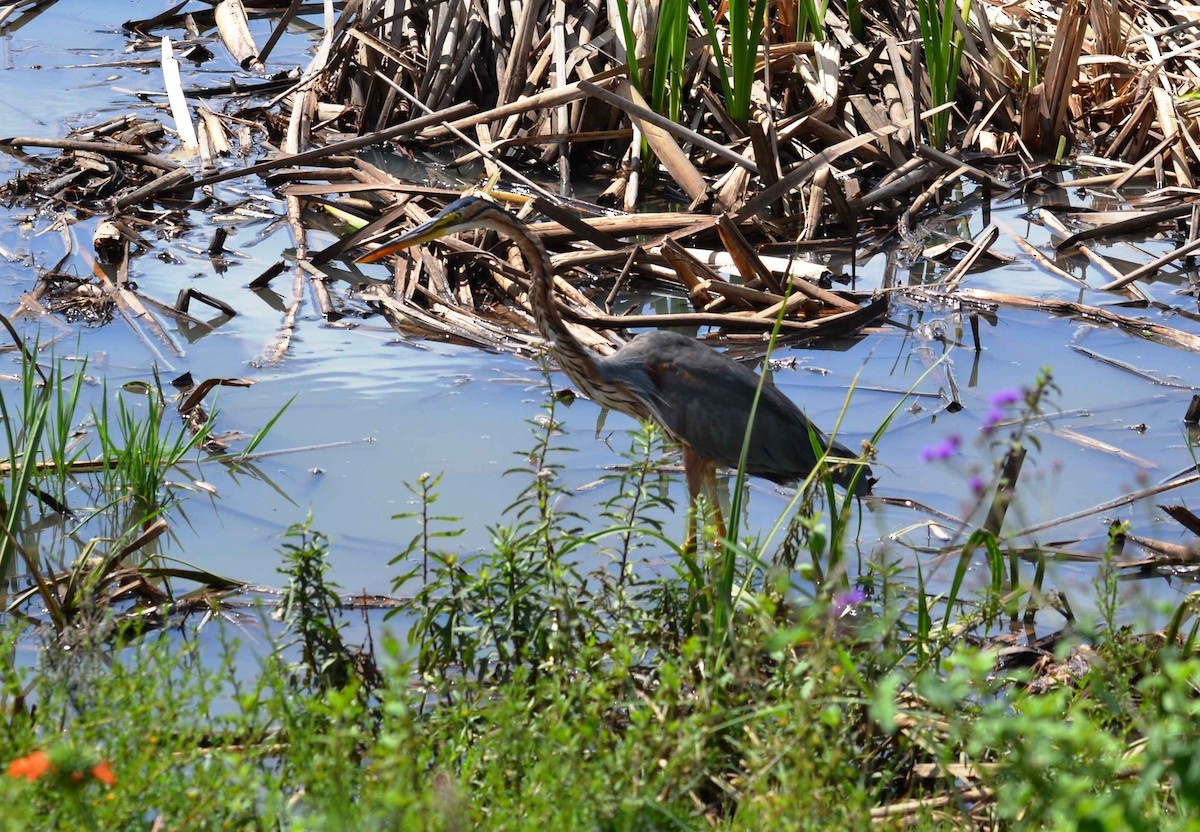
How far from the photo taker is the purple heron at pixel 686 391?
16.6ft

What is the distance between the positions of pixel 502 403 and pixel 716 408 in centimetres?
116

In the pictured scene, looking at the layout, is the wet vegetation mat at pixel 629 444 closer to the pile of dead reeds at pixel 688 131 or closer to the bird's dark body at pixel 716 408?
the pile of dead reeds at pixel 688 131

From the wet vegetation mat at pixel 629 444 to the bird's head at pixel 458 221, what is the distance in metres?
0.33

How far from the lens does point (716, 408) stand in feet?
16.7

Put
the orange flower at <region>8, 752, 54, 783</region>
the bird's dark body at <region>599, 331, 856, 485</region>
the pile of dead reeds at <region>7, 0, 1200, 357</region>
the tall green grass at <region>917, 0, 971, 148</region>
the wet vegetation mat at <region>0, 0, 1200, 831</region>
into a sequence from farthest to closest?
the tall green grass at <region>917, 0, 971, 148</region> < the pile of dead reeds at <region>7, 0, 1200, 357</region> < the bird's dark body at <region>599, 331, 856, 485</region> < the wet vegetation mat at <region>0, 0, 1200, 831</region> < the orange flower at <region>8, 752, 54, 783</region>

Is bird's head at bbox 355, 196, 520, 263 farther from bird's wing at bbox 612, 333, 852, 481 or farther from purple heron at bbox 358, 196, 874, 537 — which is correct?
bird's wing at bbox 612, 333, 852, 481

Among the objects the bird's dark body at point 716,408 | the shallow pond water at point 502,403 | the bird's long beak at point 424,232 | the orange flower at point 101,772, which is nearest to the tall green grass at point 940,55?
the shallow pond water at point 502,403

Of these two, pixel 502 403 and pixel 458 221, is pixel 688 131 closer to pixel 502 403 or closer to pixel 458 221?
pixel 502 403

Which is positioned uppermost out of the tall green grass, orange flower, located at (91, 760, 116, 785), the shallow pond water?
the tall green grass

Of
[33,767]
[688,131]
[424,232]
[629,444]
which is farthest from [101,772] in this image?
[688,131]

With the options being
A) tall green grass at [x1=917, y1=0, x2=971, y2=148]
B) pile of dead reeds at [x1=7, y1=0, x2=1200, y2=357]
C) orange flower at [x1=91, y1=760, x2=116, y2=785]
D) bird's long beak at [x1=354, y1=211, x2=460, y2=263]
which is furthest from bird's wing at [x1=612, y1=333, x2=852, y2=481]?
tall green grass at [x1=917, y1=0, x2=971, y2=148]

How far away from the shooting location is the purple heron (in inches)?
200

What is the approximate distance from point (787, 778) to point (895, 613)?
1.70 feet

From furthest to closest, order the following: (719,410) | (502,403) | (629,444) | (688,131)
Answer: (688,131), (502,403), (629,444), (719,410)
